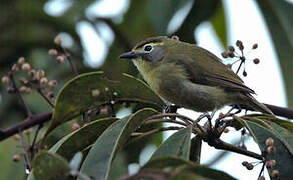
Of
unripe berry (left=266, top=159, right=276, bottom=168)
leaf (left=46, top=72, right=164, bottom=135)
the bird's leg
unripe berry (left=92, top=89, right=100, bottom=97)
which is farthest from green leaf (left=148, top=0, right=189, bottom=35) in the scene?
unripe berry (left=266, top=159, right=276, bottom=168)

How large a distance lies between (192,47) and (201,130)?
5.29ft

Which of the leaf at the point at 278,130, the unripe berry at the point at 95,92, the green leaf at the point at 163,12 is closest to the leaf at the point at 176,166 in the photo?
the leaf at the point at 278,130

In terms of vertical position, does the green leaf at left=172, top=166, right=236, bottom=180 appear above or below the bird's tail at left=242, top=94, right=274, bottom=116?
above

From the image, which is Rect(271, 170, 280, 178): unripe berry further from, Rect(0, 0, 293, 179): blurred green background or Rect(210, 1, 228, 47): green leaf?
Rect(210, 1, 228, 47): green leaf

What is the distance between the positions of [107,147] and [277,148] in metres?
0.78

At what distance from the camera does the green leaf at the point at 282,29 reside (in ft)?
14.9

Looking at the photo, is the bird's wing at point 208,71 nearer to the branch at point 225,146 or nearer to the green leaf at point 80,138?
the branch at point 225,146

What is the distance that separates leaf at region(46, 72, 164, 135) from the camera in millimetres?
2832

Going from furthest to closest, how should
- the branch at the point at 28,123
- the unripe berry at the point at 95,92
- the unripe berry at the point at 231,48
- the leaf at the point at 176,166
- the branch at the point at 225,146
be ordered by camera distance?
the branch at the point at 28,123
the unripe berry at the point at 231,48
the unripe berry at the point at 95,92
the branch at the point at 225,146
the leaf at the point at 176,166

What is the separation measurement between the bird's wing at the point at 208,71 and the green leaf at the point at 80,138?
1.32 metres

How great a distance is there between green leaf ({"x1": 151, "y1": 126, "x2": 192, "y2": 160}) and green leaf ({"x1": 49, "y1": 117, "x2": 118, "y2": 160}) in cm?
37

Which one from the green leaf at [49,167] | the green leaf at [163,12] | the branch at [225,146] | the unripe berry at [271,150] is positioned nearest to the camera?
the green leaf at [49,167]

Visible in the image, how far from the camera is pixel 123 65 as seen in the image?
561cm

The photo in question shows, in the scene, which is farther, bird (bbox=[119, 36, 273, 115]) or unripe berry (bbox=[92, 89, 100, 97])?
bird (bbox=[119, 36, 273, 115])
